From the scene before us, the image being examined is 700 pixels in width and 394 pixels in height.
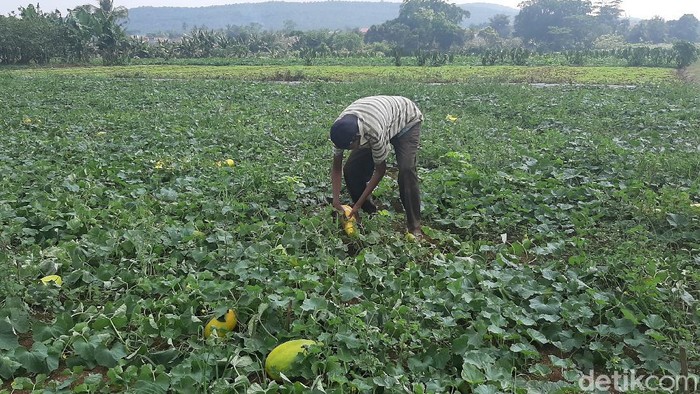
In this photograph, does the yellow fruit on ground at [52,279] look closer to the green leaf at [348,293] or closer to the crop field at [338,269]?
the crop field at [338,269]

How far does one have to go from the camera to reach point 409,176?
4.93 metres

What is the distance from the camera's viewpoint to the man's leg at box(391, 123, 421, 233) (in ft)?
16.2

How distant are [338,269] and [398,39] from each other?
64.8m

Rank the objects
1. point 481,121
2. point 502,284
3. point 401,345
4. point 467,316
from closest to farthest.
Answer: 1. point 401,345
2. point 467,316
3. point 502,284
4. point 481,121

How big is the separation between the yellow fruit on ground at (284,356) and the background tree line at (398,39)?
3135 cm

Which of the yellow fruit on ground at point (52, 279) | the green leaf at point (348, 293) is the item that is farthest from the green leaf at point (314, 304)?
the yellow fruit on ground at point (52, 279)

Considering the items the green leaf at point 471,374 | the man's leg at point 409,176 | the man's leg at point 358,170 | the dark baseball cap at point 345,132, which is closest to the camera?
the green leaf at point 471,374

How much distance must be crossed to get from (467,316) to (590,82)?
66.6 ft

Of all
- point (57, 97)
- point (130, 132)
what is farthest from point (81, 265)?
point (57, 97)

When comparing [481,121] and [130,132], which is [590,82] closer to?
[481,121]

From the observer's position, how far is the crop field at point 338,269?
2.91 metres

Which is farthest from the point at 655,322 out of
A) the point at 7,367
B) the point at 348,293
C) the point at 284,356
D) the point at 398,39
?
the point at 398,39

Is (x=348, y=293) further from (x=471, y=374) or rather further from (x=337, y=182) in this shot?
(x=337, y=182)

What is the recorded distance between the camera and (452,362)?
9.89ft
